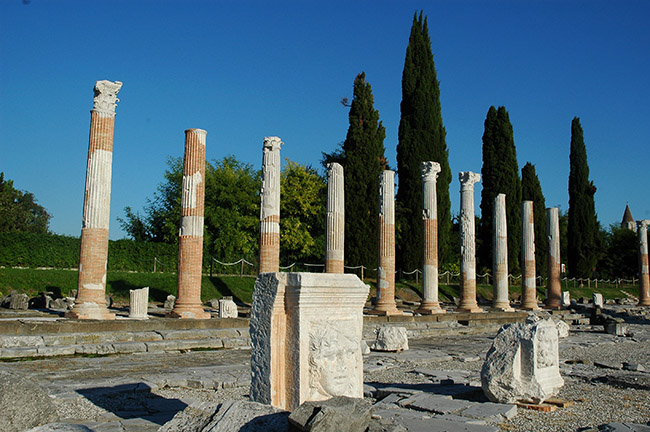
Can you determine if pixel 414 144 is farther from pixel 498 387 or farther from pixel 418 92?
pixel 498 387

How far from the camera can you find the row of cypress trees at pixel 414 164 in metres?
35.4

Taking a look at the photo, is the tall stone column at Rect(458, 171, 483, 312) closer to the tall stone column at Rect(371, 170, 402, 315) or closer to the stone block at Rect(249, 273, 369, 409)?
the tall stone column at Rect(371, 170, 402, 315)

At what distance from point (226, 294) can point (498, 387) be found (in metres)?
20.5

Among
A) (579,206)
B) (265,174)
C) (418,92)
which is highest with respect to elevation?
(418,92)

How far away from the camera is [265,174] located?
58.8 feet

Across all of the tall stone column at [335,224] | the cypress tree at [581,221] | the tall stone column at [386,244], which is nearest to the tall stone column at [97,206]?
the tall stone column at [335,224]

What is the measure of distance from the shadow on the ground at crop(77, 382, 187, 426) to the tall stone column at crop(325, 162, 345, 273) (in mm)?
12449

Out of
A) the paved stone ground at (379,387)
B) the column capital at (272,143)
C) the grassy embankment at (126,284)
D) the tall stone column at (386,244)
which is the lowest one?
the paved stone ground at (379,387)

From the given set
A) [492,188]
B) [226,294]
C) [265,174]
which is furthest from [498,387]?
[492,188]

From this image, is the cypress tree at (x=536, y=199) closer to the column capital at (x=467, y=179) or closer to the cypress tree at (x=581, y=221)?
the cypress tree at (x=581, y=221)

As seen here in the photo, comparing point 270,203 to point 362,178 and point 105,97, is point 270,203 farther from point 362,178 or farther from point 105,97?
point 362,178

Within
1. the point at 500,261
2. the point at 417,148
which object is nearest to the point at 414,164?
the point at 417,148

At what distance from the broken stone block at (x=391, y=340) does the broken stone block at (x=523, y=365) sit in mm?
6293

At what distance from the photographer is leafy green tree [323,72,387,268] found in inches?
1363
